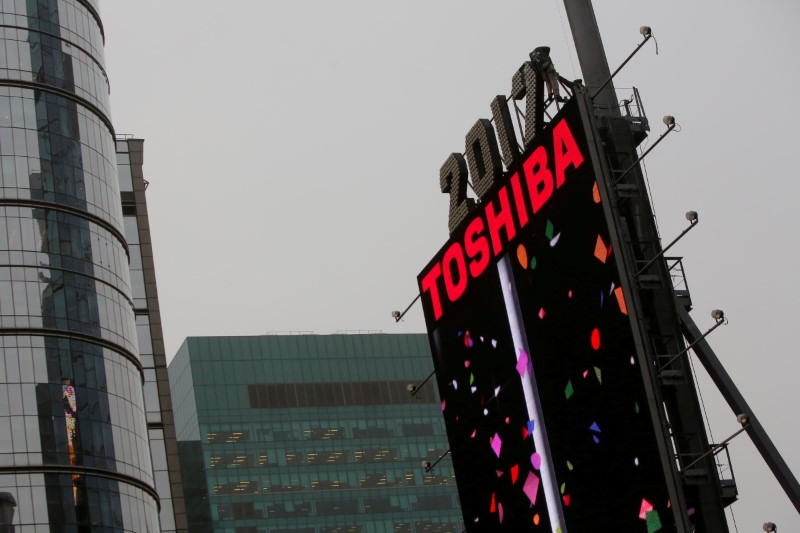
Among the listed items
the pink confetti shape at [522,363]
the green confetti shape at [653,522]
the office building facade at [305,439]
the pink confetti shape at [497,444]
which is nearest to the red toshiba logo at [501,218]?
the pink confetti shape at [522,363]

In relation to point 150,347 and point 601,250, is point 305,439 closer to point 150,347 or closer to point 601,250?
point 150,347

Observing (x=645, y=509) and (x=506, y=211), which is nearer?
(x=645, y=509)

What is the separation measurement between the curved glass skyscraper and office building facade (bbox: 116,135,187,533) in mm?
13551

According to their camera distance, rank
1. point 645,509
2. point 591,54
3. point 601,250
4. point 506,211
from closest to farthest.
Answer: point 645,509 → point 601,250 → point 506,211 → point 591,54

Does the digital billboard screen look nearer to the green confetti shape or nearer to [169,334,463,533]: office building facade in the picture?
the green confetti shape

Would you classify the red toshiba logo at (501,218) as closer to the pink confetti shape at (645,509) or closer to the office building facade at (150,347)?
the pink confetti shape at (645,509)

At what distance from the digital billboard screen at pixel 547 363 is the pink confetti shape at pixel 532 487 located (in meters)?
0.04

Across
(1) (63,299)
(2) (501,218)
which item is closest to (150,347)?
(1) (63,299)

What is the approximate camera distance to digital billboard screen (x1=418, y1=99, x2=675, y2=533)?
29.1m

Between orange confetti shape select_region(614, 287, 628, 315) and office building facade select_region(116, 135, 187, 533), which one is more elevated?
office building facade select_region(116, 135, 187, 533)

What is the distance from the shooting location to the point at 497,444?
111 ft

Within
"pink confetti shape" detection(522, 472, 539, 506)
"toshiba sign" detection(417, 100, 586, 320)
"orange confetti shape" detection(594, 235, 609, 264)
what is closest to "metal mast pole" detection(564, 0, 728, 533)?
"orange confetti shape" detection(594, 235, 609, 264)

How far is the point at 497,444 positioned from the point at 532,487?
2028 millimetres

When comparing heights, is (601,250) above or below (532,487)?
above
